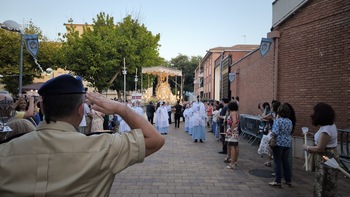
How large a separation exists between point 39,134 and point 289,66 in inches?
393

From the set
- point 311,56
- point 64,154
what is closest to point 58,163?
point 64,154

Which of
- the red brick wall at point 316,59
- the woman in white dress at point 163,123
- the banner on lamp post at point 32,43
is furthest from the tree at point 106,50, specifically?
the red brick wall at point 316,59

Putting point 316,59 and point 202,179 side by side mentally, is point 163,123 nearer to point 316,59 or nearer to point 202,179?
point 316,59

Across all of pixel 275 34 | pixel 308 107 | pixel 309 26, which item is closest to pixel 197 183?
pixel 308 107

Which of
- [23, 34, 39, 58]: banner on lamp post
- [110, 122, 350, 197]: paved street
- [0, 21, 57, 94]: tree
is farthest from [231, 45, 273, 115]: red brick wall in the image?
[0, 21, 57, 94]: tree

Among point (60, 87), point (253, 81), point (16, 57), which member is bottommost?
point (60, 87)

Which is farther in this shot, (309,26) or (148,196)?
(309,26)

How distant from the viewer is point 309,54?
360 inches

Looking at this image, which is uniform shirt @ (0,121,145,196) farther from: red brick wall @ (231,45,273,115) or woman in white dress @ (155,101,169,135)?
woman in white dress @ (155,101,169,135)

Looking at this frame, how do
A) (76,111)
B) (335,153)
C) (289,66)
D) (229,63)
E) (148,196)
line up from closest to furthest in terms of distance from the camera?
(76,111) → (335,153) → (148,196) → (289,66) → (229,63)

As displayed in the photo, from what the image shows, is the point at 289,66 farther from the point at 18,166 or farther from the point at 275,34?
the point at 18,166

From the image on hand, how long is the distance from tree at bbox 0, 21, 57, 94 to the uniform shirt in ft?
111

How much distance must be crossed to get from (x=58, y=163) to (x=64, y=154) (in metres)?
0.05

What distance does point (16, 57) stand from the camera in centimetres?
3325
